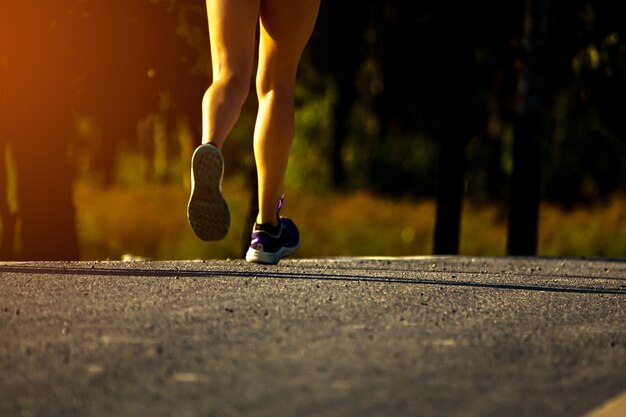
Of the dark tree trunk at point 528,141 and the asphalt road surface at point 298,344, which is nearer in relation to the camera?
the asphalt road surface at point 298,344

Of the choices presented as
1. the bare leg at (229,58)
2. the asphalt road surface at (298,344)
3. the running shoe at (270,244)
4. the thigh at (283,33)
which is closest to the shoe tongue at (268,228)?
the running shoe at (270,244)

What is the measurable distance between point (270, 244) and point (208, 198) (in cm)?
74

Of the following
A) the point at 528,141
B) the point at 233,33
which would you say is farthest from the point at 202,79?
the point at 233,33

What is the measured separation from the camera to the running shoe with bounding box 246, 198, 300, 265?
21.8 ft

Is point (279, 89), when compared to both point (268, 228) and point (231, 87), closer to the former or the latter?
point (231, 87)

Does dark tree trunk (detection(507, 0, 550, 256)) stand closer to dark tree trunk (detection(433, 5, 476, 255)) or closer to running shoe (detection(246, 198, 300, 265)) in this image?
dark tree trunk (detection(433, 5, 476, 255))

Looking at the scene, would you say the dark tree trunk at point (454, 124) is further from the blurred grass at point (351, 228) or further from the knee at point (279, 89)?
the knee at point (279, 89)

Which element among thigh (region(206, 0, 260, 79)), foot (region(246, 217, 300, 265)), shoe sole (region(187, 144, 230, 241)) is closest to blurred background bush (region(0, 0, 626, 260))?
foot (region(246, 217, 300, 265))

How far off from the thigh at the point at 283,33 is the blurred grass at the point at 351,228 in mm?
11799

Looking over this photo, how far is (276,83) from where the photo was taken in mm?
6559

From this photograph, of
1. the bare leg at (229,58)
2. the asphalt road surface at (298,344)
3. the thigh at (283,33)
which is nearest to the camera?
the asphalt road surface at (298,344)

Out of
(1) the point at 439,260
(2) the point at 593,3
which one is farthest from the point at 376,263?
(2) the point at 593,3

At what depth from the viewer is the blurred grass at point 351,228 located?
66.1 ft

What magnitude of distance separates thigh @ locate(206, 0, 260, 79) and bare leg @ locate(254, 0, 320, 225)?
0.14m
